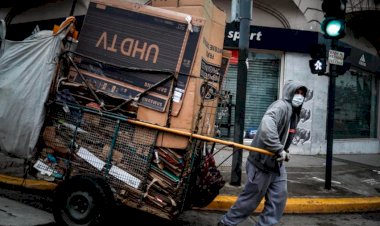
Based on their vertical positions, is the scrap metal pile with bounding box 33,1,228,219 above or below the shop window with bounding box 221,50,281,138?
below

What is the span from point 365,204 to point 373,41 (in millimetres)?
9970

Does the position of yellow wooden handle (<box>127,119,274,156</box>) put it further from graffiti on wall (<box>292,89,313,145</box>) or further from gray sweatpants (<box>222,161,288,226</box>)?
graffiti on wall (<box>292,89,313,145</box>)

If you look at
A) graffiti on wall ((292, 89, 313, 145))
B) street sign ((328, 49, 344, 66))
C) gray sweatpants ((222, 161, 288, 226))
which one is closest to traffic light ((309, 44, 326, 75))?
street sign ((328, 49, 344, 66))

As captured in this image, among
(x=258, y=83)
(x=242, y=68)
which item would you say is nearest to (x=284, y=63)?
(x=258, y=83)

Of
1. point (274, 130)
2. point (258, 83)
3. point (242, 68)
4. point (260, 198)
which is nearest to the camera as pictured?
point (274, 130)

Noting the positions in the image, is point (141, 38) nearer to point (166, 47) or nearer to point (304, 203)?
point (166, 47)

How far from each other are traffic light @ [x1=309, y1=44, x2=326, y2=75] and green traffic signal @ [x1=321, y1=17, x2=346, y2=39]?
273mm

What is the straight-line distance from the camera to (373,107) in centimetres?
1366

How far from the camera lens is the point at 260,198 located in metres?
3.68

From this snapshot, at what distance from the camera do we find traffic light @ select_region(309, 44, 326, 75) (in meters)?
6.21

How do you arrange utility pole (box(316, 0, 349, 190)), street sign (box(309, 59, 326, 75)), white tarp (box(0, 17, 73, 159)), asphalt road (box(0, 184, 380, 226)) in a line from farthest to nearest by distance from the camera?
street sign (box(309, 59, 326, 75)), utility pole (box(316, 0, 349, 190)), asphalt road (box(0, 184, 380, 226)), white tarp (box(0, 17, 73, 159))

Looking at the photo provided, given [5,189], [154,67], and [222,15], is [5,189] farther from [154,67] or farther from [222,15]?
[222,15]

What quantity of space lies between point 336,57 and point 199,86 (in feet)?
12.3

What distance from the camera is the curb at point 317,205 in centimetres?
505
